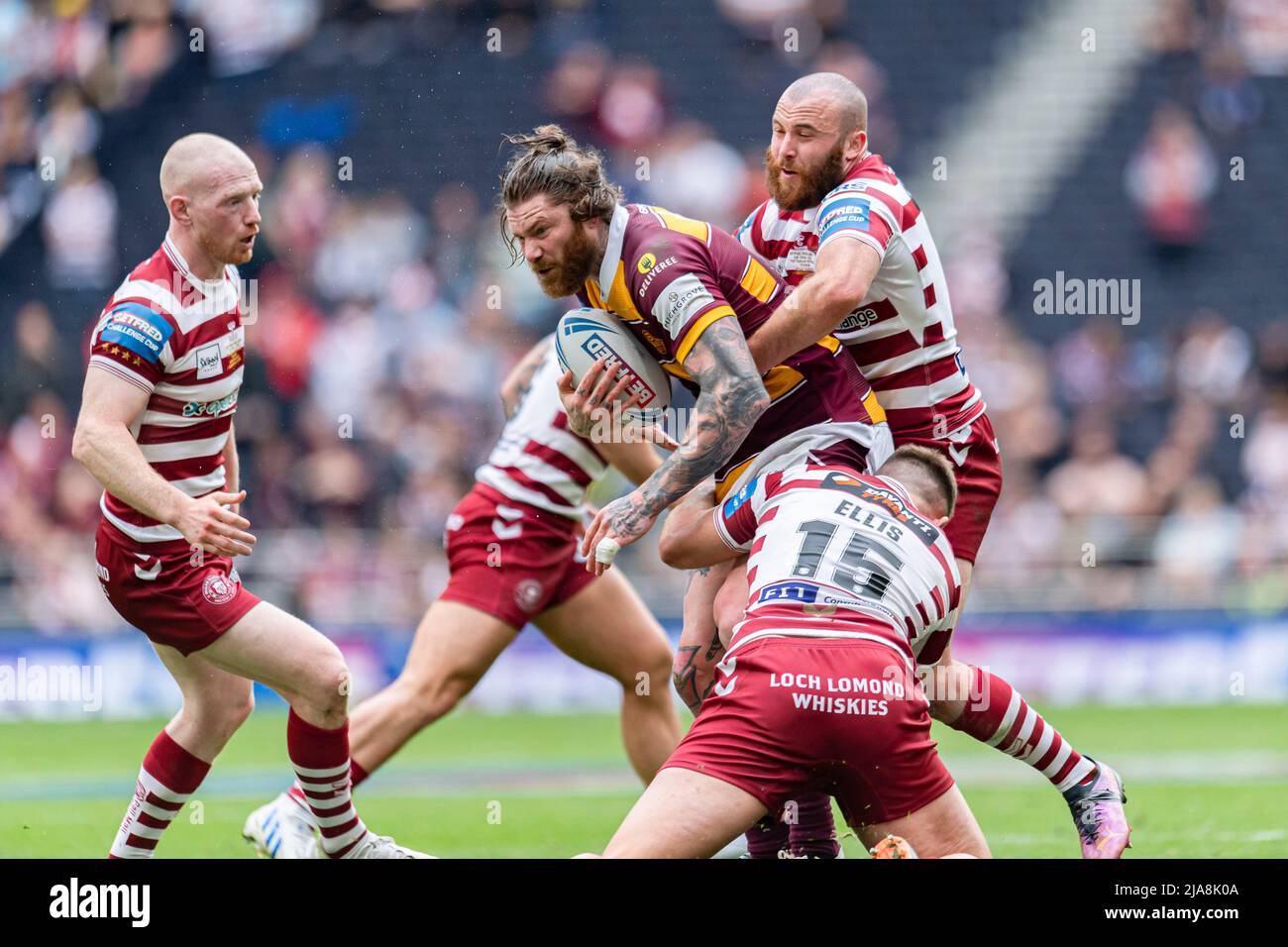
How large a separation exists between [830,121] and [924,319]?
81 centimetres

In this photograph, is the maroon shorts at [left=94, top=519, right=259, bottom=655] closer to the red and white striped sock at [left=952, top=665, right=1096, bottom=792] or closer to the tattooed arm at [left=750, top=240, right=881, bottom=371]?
the tattooed arm at [left=750, top=240, right=881, bottom=371]

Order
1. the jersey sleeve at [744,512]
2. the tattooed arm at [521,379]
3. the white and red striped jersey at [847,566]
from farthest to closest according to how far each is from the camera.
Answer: the tattooed arm at [521,379] → the jersey sleeve at [744,512] → the white and red striped jersey at [847,566]

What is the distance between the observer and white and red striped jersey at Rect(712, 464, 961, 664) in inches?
188

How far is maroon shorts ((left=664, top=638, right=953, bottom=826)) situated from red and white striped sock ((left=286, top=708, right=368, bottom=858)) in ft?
5.23

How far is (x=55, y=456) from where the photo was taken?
1392cm

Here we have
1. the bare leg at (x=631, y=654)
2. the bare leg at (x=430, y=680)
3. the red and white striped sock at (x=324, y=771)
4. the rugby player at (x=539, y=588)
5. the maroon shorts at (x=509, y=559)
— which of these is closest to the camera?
the red and white striped sock at (x=324, y=771)

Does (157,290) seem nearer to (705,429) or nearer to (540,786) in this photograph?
(705,429)

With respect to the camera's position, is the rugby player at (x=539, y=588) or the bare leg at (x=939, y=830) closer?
the bare leg at (x=939, y=830)

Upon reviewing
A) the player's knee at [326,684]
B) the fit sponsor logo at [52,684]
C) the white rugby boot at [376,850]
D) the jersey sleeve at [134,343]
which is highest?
the fit sponsor logo at [52,684]

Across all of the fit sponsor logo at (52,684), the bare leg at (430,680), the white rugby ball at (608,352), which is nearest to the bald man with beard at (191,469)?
the bare leg at (430,680)

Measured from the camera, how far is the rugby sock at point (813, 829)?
580 cm

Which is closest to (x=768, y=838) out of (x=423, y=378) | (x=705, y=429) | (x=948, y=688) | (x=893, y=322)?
(x=948, y=688)
